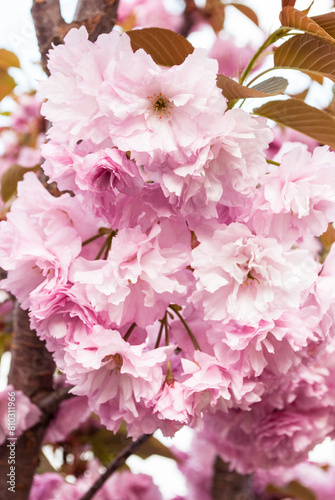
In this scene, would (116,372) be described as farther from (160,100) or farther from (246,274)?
(160,100)

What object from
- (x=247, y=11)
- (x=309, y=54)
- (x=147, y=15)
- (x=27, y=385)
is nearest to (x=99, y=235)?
(x=309, y=54)

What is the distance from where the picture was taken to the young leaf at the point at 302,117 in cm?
68

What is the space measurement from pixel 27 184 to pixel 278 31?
1.10 feet

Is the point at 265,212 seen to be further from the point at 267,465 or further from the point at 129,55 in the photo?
the point at 267,465

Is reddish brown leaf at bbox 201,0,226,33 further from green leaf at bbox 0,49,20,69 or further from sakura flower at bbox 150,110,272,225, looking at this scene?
sakura flower at bbox 150,110,272,225

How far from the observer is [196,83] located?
1.85 ft

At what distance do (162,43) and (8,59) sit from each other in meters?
0.61

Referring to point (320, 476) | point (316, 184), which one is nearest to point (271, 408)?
point (316, 184)

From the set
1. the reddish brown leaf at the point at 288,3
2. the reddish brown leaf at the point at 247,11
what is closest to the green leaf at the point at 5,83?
the reddish brown leaf at the point at 247,11

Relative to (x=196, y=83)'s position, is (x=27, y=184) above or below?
below

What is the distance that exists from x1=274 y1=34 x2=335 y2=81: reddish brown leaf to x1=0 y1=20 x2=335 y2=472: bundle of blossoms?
4.2 inches

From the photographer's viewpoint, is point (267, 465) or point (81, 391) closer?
point (81, 391)

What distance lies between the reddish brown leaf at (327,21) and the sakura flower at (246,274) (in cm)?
26

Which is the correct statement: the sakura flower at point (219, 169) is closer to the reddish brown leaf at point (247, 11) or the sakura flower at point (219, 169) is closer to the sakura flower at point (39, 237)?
the sakura flower at point (39, 237)
